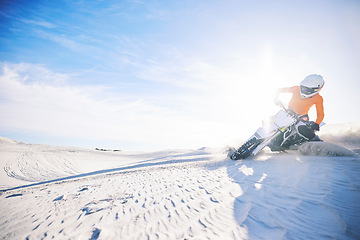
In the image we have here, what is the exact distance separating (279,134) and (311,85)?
5.72 feet

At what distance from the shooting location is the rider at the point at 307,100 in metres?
4.38

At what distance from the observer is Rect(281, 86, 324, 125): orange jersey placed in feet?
15.1

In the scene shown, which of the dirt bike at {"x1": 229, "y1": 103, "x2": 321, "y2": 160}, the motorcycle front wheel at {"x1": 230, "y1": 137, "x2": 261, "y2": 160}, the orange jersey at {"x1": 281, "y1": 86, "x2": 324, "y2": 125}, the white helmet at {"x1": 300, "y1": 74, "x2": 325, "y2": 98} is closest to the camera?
the white helmet at {"x1": 300, "y1": 74, "x2": 325, "y2": 98}

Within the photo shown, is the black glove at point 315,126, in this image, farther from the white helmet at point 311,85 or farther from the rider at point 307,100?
the white helmet at point 311,85

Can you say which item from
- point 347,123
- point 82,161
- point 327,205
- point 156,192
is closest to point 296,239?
point 327,205

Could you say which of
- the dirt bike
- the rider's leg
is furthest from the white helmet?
the rider's leg

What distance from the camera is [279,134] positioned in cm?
534

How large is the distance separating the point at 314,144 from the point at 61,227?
6556 mm

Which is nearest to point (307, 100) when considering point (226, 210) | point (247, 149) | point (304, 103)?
point (304, 103)

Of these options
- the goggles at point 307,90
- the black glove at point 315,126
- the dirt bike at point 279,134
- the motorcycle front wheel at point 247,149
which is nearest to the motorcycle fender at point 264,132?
the dirt bike at point 279,134

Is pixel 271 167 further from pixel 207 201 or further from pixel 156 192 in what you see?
pixel 156 192

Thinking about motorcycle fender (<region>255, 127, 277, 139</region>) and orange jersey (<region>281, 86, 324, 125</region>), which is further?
motorcycle fender (<region>255, 127, 277, 139</region>)

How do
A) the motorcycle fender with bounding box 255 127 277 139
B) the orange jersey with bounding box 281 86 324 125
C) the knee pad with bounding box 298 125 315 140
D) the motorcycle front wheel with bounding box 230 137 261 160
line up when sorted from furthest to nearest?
1. the motorcycle front wheel with bounding box 230 137 261 160
2. the motorcycle fender with bounding box 255 127 277 139
3. the knee pad with bounding box 298 125 315 140
4. the orange jersey with bounding box 281 86 324 125

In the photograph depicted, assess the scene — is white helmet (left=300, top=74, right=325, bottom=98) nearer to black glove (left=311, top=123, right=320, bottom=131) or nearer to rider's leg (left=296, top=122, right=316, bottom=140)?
Result: black glove (left=311, top=123, right=320, bottom=131)
